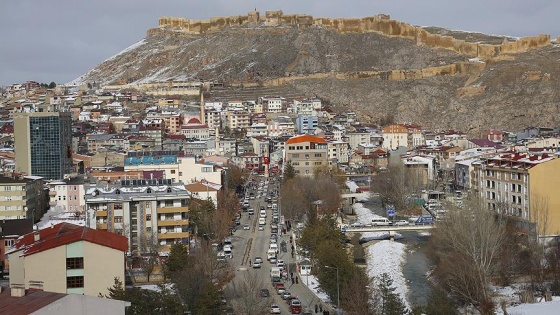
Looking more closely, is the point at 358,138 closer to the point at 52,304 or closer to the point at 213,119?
the point at 213,119

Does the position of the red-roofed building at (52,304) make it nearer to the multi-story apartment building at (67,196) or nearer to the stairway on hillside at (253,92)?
the multi-story apartment building at (67,196)

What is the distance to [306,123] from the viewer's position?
3115 inches

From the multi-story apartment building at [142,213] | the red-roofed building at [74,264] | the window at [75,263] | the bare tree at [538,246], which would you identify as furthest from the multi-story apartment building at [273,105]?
the window at [75,263]

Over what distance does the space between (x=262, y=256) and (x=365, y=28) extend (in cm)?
9049

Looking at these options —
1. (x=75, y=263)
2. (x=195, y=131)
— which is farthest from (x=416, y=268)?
(x=195, y=131)

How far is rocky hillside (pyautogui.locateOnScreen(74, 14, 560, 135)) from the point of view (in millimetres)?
87562

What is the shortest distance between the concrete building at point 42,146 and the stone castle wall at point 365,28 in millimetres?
61716

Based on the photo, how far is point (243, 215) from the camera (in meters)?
44.1

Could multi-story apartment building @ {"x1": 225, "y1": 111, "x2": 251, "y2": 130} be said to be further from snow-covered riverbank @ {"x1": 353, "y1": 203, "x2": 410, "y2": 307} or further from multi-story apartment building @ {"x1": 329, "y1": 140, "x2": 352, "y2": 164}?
snow-covered riverbank @ {"x1": 353, "y1": 203, "x2": 410, "y2": 307}

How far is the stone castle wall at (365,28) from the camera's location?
104438 millimetres

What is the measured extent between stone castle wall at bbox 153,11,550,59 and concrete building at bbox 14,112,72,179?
61716 mm

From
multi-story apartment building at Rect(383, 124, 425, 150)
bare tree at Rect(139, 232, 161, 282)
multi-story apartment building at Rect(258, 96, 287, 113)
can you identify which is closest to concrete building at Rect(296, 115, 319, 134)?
multi-story apartment building at Rect(383, 124, 425, 150)

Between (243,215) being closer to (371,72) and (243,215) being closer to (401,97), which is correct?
(401,97)

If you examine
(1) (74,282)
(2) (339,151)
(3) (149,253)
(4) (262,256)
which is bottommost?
(4) (262,256)
